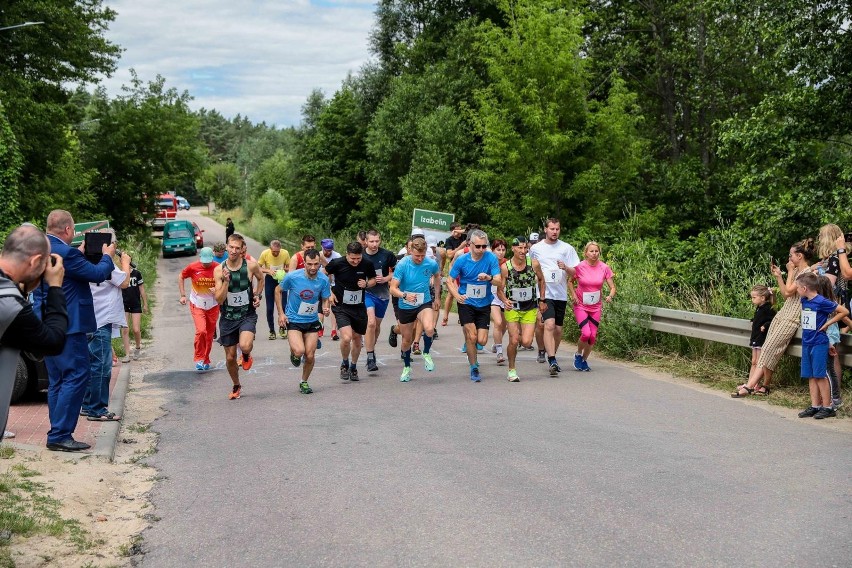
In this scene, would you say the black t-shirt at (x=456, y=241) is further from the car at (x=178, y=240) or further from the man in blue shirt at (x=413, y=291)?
the car at (x=178, y=240)

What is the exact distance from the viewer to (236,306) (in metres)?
11.8

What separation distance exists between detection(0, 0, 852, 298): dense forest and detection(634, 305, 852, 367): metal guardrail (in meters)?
1.89

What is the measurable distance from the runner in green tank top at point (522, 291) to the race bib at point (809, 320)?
12.7ft

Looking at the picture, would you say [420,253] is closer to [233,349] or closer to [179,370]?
[233,349]

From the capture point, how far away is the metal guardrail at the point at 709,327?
10.9m

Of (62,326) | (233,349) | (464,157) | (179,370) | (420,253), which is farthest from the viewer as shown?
(464,157)

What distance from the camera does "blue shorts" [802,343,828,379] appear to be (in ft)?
32.2

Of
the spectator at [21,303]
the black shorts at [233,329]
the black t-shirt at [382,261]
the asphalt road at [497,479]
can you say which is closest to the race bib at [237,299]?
the black shorts at [233,329]

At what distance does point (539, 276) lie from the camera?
13.1m

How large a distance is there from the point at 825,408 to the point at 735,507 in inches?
155

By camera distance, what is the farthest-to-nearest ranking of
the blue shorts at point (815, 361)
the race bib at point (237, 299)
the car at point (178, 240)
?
the car at point (178, 240) → the race bib at point (237, 299) → the blue shorts at point (815, 361)

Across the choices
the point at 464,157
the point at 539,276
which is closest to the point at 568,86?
the point at 464,157

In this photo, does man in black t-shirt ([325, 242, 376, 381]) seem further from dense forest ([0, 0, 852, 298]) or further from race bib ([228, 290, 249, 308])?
dense forest ([0, 0, 852, 298])

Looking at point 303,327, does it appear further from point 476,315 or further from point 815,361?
point 815,361
